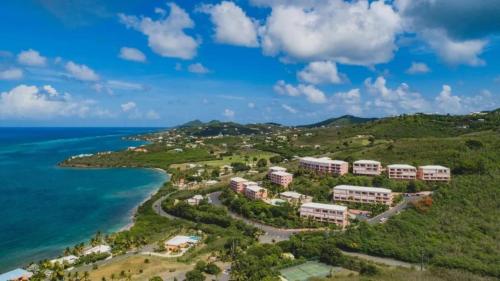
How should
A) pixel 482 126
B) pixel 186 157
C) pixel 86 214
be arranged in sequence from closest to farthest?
pixel 86 214, pixel 482 126, pixel 186 157

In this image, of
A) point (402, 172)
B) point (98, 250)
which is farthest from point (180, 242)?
point (402, 172)

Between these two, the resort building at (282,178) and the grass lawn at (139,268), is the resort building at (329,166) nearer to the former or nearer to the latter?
the resort building at (282,178)

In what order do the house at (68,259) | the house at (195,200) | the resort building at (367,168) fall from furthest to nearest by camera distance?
the resort building at (367,168) → the house at (195,200) → the house at (68,259)

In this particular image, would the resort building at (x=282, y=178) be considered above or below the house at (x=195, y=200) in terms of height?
above

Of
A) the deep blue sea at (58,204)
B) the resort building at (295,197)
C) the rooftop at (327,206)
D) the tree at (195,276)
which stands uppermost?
the rooftop at (327,206)

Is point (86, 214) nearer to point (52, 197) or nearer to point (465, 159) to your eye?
point (52, 197)

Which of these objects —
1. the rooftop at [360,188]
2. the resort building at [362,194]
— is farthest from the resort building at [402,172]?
the resort building at [362,194]

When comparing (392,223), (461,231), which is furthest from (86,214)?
(461,231)
